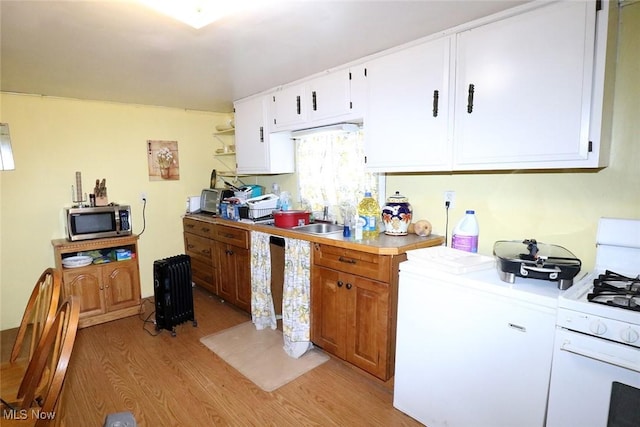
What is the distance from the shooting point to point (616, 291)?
53.1 inches

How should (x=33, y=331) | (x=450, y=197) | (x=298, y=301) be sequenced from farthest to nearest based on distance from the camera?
(x=298, y=301), (x=450, y=197), (x=33, y=331)

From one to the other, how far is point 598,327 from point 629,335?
8cm

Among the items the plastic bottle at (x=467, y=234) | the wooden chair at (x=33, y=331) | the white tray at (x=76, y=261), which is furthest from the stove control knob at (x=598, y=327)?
the white tray at (x=76, y=261)

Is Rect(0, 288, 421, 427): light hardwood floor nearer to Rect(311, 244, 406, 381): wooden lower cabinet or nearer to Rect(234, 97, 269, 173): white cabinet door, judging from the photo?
Rect(311, 244, 406, 381): wooden lower cabinet

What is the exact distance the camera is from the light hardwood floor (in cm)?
188

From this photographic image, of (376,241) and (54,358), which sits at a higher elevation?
(376,241)

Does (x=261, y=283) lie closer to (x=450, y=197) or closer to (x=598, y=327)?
(x=450, y=197)

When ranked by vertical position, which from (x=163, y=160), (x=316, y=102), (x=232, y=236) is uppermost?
(x=316, y=102)

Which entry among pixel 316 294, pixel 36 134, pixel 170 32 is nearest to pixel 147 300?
pixel 36 134

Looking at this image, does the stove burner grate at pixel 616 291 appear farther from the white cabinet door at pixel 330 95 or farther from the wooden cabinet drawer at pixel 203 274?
the wooden cabinet drawer at pixel 203 274

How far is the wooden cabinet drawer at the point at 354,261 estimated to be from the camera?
6.45 ft

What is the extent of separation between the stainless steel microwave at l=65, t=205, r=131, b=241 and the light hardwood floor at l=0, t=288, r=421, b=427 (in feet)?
3.18

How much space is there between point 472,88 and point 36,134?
11.9ft

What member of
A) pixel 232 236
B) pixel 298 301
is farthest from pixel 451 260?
pixel 232 236
